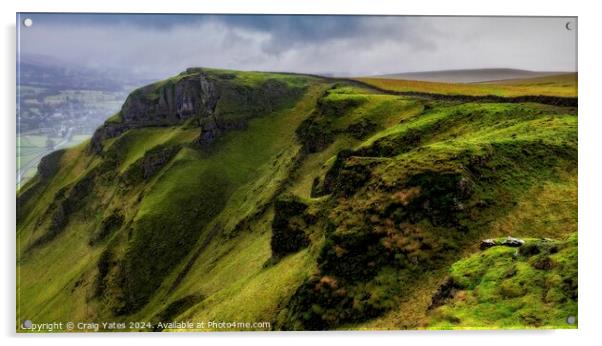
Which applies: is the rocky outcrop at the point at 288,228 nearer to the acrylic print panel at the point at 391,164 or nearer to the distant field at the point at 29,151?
the acrylic print panel at the point at 391,164

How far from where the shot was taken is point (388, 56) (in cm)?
2345

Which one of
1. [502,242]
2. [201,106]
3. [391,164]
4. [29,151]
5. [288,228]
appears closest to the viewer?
[502,242]

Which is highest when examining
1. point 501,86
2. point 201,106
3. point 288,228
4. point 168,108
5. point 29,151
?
point 168,108

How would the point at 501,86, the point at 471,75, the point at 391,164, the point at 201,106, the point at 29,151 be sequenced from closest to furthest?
the point at 29,151 < the point at 391,164 < the point at 471,75 < the point at 501,86 < the point at 201,106

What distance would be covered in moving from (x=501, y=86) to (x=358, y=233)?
9.75 metres

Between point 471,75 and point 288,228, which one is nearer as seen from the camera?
point 471,75

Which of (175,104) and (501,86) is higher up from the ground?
(175,104)

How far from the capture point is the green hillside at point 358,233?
18406mm

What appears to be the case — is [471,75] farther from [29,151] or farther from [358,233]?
[29,151]

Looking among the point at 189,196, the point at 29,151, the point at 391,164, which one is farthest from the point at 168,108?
the point at 391,164

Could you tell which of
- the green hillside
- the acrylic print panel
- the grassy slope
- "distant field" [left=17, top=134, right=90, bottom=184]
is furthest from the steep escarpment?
"distant field" [left=17, top=134, right=90, bottom=184]

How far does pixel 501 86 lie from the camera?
2406 cm

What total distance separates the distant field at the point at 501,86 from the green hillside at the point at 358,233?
117 centimetres

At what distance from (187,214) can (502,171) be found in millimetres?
39694
